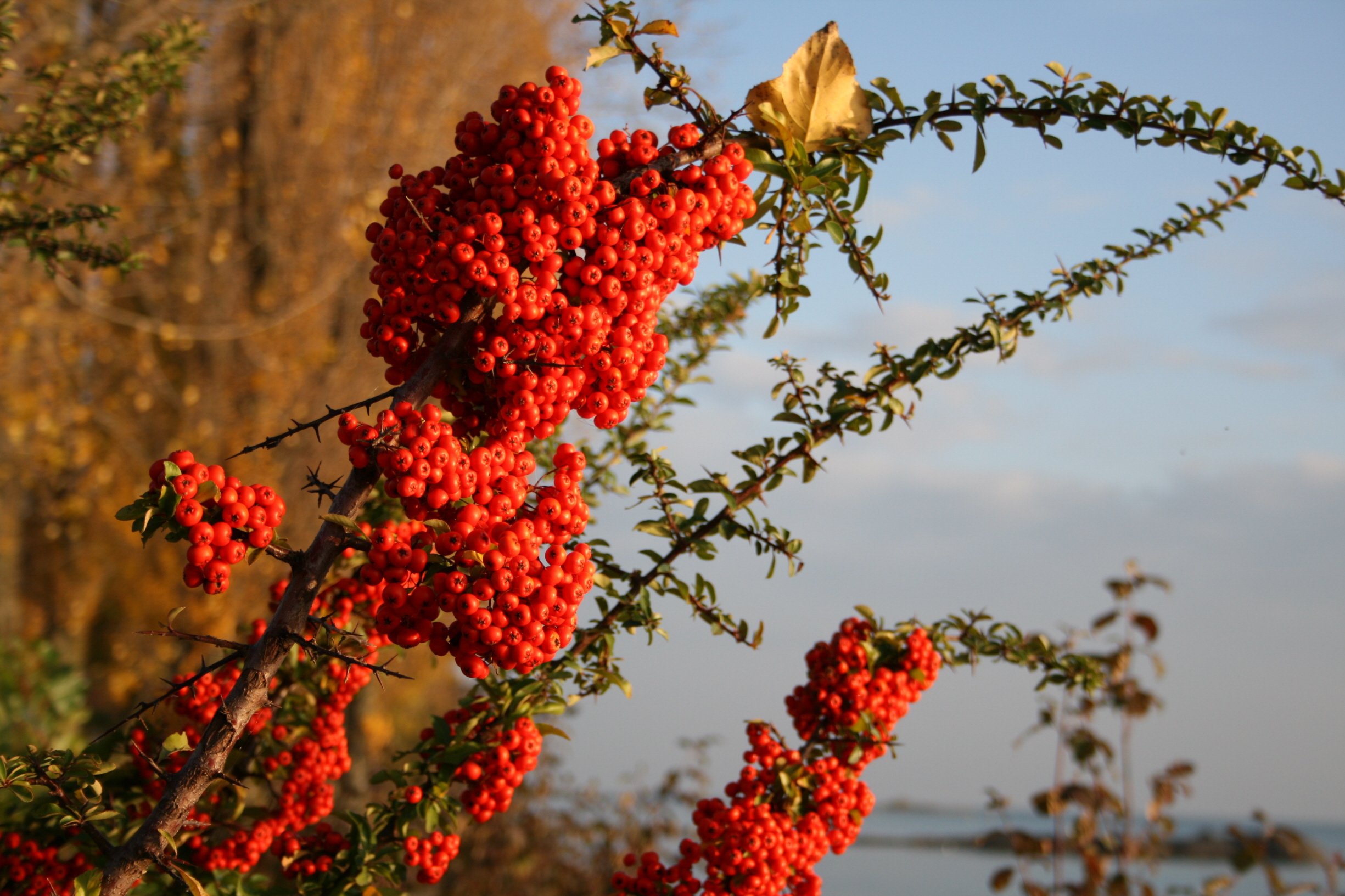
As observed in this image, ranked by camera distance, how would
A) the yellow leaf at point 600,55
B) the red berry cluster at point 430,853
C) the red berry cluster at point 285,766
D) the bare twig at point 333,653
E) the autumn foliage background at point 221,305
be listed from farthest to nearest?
1. the autumn foliage background at point 221,305
2. the red berry cluster at point 285,766
3. the red berry cluster at point 430,853
4. the yellow leaf at point 600,55
5. the bare twig at point 333,653

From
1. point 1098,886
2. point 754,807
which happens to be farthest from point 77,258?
point 1098,886

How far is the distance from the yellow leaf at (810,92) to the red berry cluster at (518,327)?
0.11 m

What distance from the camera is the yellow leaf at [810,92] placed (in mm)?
1442

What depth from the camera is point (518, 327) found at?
4.20ft

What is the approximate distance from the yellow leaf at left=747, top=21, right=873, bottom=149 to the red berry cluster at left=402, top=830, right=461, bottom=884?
1.31m

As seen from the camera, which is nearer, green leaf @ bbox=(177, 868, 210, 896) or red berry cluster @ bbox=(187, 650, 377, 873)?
green leaf @ bbox=(177, 868, 210, 896)

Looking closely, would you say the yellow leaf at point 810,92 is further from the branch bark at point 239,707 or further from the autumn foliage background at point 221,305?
the autumn foliage background at point 221,305

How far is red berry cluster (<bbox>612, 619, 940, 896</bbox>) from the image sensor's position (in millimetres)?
1652

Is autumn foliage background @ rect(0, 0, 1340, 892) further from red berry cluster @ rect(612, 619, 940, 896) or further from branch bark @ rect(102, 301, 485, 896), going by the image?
branch bark @ rect(102, 301, 485, 896)

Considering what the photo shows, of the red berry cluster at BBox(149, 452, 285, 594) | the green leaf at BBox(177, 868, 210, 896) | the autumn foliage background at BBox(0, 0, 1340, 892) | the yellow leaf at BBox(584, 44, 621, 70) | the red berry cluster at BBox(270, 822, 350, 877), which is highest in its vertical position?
the autumn foliage background at BBox(0, 0, 1340, 892)

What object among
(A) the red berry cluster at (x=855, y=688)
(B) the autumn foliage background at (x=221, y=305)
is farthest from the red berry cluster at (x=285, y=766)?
(B) the autumn foliage background at (x=221, y=305)

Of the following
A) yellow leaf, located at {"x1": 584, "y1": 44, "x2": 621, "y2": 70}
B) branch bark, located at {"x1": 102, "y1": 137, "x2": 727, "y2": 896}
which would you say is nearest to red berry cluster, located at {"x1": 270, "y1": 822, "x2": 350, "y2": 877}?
branch bark, located at {"x1": 102, "y1": 137, "x2": 727, "y2": 896}

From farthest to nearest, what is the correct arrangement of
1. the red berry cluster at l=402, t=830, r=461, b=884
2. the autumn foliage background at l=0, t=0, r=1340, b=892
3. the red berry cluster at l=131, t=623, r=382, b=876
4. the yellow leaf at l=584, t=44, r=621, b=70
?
1. the autumn foliage background at l=0, t=0, r=1340, b=892
2. the red berry cluster at l=131, t=623, r=382, b=876
3. the red berry cluster at l=402, t=830, r=461, b=884
4. the yellow leaf at l=584, t=44, r=621, b=70

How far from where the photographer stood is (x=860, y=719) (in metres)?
1.77
